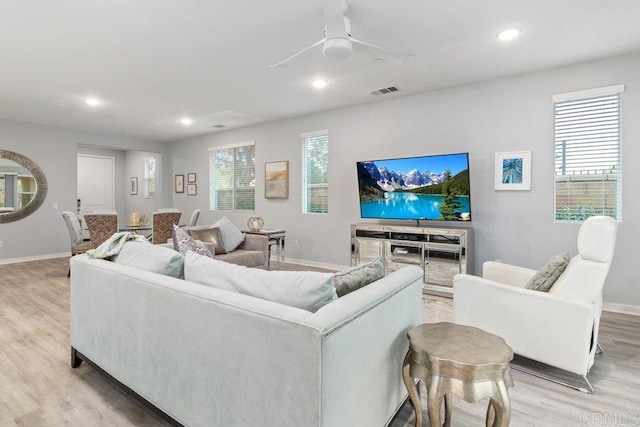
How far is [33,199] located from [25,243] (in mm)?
861

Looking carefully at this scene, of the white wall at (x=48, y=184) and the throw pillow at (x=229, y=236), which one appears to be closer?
the throw pillow at (x=229, y=236)

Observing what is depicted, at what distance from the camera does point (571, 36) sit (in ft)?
10.3

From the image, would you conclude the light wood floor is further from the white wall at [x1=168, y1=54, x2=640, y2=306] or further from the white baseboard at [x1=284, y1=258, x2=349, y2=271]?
the white baseboard at [x1=284, y1=258, x2=349, y2=271]

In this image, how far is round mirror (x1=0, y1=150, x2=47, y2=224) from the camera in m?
6.30

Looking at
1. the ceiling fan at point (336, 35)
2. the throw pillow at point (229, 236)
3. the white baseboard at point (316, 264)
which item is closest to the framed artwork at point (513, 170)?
the ceiling fan at point (336, 35)

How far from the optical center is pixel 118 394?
2045 mm

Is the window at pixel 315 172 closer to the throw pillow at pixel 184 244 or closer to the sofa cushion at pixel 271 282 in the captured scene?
the throw pillow at pixel 184 244

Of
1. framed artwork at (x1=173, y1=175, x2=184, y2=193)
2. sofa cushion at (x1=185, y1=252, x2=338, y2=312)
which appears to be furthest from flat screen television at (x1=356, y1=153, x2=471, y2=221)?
framed artwork at (x1=173, y1=175, x2=184, y2=193)

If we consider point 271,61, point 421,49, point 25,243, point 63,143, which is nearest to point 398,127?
point 421,49

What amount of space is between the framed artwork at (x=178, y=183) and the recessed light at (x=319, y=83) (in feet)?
16.9

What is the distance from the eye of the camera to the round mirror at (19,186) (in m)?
6.30

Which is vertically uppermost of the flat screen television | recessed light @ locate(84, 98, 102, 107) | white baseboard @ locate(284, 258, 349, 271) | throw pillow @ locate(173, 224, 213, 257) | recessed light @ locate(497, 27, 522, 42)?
recessed light @ locate(84, 98, 102, 107)

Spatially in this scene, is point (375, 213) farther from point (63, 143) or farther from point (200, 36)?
point (63, 143)

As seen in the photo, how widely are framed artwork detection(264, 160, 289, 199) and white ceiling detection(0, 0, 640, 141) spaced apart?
4.64ft
